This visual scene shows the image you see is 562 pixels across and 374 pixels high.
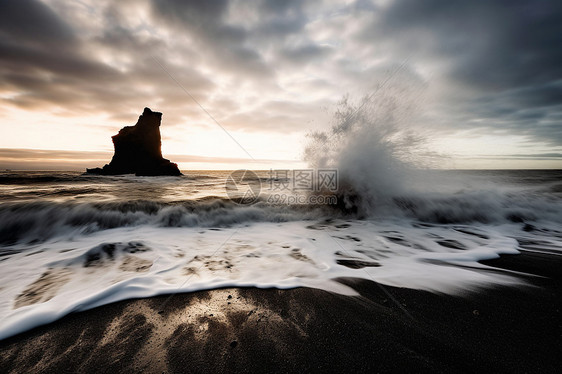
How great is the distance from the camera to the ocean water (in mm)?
2291

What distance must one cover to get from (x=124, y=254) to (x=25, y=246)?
89.2 inches

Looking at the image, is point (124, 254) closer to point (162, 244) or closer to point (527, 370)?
point (162, 244)

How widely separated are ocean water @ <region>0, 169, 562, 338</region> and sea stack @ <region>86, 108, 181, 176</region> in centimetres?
3686

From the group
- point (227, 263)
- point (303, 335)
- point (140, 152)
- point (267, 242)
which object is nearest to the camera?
point (303, 335)

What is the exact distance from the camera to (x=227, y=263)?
297 centimetres

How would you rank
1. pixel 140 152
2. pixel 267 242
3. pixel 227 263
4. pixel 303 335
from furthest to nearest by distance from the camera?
pixel 140 152 < pixel 267 242 < pixel 227 263 < pixel 303 335

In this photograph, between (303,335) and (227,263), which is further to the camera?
(227,263)

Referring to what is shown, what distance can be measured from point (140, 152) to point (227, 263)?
45.6m

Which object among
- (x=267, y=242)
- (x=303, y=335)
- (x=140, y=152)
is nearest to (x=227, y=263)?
(x=267, y=242)

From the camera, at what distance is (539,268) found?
2740mm

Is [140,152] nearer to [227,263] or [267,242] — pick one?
[267,242]

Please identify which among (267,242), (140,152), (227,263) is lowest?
(267,242)

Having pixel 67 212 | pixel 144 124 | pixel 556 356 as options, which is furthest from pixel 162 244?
pixel 144 124

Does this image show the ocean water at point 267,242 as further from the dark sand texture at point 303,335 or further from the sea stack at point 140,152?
the sea stack at point 140,152
